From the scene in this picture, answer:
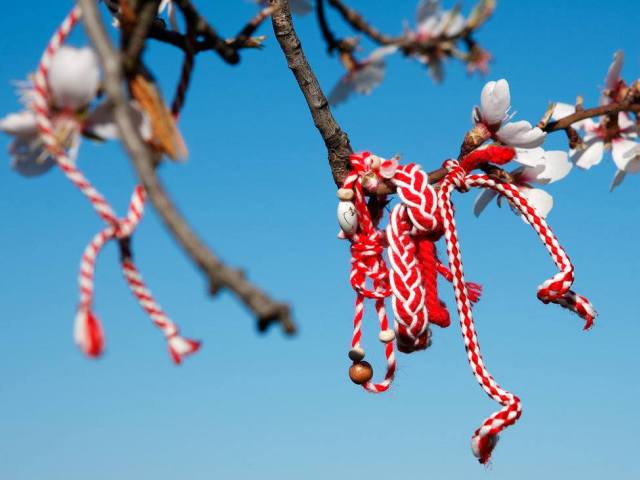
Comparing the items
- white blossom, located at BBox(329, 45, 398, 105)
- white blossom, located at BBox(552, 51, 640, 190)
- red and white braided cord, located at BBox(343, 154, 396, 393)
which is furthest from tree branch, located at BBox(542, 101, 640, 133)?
white blossom, located at BBox(329, 45, 398, 105)

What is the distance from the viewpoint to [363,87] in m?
0.67

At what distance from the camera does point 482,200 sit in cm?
99

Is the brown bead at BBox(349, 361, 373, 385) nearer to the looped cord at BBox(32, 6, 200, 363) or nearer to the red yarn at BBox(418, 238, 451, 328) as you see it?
the red yarn at BBox(418, 238, 451, 328)

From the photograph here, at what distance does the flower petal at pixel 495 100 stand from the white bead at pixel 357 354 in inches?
11.0

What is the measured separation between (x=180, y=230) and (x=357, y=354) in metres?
0.51

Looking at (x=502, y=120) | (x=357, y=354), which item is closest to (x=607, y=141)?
(x=502, y=120)

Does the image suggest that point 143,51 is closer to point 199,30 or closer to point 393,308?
point 199,30

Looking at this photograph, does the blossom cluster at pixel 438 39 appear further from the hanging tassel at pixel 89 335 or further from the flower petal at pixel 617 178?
the flower petal at pixel 617 178

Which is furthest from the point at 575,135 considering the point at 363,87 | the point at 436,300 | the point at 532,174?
the point at 363,87

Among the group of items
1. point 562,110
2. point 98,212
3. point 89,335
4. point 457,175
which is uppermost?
point 562,110

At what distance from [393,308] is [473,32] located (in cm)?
33

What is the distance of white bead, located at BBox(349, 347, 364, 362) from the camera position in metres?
0.88

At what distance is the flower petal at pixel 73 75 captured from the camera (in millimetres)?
553

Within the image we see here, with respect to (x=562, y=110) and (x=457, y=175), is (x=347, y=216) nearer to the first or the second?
(x=457, y=175)
